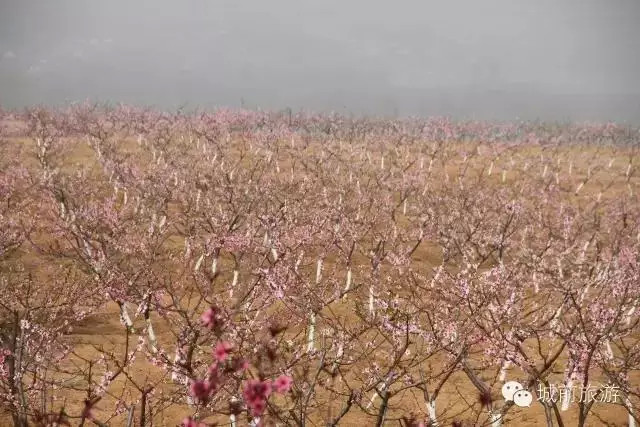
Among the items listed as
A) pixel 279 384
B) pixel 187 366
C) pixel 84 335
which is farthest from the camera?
pixel 84 335

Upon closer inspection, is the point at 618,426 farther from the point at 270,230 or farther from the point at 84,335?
the point at 84,335

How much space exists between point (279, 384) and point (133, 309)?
44.4 metres

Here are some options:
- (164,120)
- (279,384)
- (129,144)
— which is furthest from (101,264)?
(164,120)

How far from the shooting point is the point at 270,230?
43.7m

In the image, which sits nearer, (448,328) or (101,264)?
(448,328)

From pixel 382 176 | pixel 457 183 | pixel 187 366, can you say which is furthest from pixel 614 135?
pixel 187 366

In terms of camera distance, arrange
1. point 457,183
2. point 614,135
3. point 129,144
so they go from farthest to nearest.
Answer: point 614,135, point 129,144, point 457,183

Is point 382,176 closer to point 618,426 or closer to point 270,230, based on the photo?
point 270,230

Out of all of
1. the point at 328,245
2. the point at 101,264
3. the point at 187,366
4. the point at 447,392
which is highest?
the point at 187,366

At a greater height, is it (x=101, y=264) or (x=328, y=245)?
(x=101, y=264)

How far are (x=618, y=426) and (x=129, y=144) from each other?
409ft

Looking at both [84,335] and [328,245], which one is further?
[328,245]

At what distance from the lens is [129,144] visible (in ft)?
430

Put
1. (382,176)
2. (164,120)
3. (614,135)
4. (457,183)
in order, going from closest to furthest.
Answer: (382,176) < (457,183) < (164,120) < (614,135)
